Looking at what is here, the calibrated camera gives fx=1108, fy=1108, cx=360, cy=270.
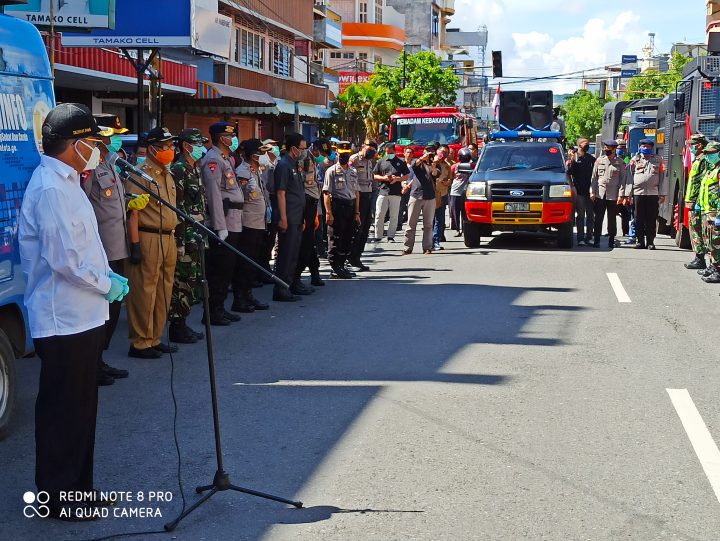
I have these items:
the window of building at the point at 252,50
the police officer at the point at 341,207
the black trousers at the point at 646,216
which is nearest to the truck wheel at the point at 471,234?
the black trousers at the point at 646,216

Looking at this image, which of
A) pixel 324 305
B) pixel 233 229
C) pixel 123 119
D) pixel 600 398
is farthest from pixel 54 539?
pixel 123 119

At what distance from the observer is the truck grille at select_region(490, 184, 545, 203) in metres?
20.3

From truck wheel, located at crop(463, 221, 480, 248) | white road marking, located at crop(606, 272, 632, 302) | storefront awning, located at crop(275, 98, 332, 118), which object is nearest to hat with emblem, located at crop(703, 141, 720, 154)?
white road marking, located at crop(606, 272, 632, 302)

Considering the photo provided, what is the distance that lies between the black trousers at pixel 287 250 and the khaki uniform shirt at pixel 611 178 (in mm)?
9090

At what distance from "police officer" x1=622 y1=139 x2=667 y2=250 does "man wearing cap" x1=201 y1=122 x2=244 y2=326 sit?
10.3m

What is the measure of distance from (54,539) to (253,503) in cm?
99

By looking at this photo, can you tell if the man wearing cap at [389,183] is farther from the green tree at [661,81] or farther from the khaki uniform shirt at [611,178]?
the green tree at [661,81]

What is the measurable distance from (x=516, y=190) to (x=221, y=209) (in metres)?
10.5

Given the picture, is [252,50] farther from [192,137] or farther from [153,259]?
[153,259]

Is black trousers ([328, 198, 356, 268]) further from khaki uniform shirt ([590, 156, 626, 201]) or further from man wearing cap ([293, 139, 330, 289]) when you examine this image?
khaki uniform shirt ([590, 156, 626, 201])

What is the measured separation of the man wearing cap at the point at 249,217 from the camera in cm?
1192

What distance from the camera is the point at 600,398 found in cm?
793

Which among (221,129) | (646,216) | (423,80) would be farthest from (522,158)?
(423,80)

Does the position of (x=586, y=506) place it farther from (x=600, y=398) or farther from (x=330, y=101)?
(x=330, y=101)
